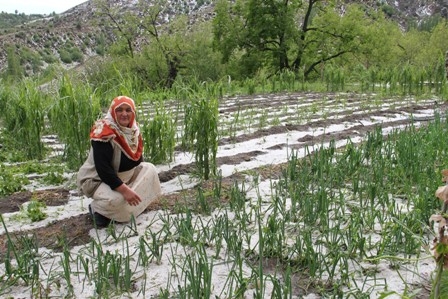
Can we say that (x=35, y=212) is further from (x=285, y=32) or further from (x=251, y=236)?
(x=285, y=32)

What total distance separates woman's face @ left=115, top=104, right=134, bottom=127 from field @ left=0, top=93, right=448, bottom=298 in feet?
2.04

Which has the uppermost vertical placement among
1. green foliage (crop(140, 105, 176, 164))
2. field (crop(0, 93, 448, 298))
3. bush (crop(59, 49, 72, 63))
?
bush (crop(59, 49, 72, 63))

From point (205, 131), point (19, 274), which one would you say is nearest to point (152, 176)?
point (205, 131)

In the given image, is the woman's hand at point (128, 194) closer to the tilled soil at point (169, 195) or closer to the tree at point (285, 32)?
the tilled soil at point (169, 195)

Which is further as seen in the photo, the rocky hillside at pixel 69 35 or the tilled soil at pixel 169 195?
the rocky hillside at pixel 69 35

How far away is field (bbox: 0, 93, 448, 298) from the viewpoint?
213 cm

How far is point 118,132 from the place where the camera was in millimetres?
3062

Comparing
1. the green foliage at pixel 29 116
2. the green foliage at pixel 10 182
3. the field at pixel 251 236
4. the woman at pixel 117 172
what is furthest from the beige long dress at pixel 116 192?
the green foliage at pixel 29 116

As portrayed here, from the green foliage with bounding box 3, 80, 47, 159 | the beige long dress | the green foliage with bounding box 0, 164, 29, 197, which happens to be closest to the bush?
the green foliage with bounding box 3, 80, 47, 159

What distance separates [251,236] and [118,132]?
3.84 feet

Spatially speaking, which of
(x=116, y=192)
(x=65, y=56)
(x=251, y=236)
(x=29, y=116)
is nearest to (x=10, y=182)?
(x=29, y=116)

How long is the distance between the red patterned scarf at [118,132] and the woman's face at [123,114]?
0.02 metres

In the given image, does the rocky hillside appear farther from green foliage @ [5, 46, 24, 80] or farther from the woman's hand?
the woman's hand

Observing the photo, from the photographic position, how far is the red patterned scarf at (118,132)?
3012 mm
